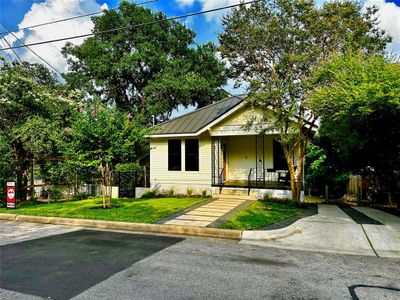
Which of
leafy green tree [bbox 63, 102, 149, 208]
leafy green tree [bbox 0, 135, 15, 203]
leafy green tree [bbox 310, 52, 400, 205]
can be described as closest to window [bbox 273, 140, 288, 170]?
leafy green tree [bbox 310, 52, 400, 205]

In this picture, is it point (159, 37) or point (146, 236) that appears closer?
point (146, 236)

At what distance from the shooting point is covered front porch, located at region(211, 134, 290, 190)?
49.8ft

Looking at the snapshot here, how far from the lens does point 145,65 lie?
1085 inches

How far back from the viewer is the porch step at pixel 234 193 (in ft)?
45.5

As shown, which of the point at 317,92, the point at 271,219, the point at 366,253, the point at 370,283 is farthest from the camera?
the point at 317,92

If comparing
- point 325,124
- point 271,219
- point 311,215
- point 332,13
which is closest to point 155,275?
point 271,219

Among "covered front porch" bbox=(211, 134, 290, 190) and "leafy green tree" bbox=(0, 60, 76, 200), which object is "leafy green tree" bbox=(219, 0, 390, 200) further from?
"leafy green tree" bbox=(0, 60, 76, 200)

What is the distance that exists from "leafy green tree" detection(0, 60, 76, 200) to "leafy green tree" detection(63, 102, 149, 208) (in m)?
1.86

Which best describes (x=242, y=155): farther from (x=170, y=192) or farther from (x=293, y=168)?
(x=293, y=168)

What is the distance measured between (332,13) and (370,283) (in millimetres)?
9324

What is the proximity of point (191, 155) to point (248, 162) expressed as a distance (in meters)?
3.41

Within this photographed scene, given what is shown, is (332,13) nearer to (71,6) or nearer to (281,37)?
(281,37)

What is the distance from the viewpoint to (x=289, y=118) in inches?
424

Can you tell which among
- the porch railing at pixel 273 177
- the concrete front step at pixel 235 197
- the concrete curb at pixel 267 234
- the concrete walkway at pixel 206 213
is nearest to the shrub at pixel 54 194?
the concrete walkway at pixel 206 213
